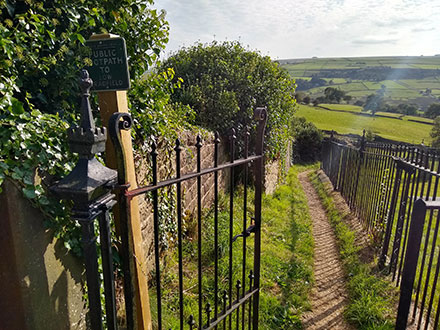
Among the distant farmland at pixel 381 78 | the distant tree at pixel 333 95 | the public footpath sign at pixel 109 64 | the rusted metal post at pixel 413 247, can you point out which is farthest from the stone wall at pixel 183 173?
the distant tree at pixel 333 95

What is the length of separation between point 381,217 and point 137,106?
14.9ft

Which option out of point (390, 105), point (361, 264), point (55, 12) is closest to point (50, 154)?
point (55, 12)

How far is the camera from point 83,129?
1.33 m

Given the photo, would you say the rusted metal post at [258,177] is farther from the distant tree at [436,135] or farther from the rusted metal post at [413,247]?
the distant tree at [436,135]

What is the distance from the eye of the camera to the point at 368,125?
31000 mm

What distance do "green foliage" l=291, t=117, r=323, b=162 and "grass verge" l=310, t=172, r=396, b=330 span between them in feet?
48.0

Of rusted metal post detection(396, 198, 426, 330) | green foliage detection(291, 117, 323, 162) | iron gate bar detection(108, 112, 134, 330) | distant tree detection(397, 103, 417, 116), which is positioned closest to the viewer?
iron gate bar detection(108, 112, 134, 330)

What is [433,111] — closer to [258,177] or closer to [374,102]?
[374,102]

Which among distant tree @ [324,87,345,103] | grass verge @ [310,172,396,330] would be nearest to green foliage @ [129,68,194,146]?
grass verge @ [310,172,396,330]

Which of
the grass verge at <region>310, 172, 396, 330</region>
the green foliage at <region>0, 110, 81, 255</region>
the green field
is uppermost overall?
the green foliage at <region>0, 110, 81, 255</region>

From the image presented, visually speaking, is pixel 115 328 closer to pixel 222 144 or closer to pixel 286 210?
pixel 222 144

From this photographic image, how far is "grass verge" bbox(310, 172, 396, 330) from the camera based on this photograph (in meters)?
3.41

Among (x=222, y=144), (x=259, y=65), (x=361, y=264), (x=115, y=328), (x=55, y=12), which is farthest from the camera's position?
(x=259, y=65)

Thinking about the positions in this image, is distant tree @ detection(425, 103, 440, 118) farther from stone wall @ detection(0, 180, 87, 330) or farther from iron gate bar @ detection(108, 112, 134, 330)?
stone wall @ detection(0, 180, 87, 330)
